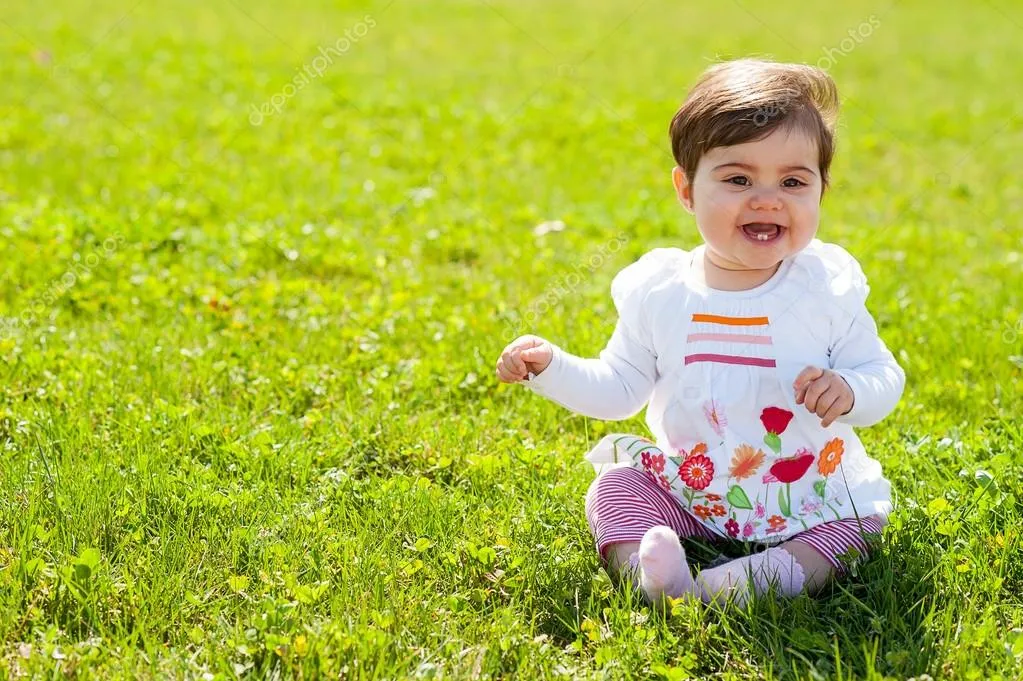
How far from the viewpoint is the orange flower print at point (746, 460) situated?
3154 mm

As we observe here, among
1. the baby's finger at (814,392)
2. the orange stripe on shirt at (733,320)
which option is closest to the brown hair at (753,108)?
the orange stripe on shirt at (733,320)

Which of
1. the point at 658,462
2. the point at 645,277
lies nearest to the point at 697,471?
the point at 658,462

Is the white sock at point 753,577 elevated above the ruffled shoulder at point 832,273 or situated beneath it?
situated beneath

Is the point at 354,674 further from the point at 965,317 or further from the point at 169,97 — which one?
the point at 169,97

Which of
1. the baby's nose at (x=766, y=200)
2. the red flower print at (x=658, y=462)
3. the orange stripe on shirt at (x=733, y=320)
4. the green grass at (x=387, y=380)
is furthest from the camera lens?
the red flower print at (x=658, y=462)

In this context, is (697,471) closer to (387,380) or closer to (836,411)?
(836,411)

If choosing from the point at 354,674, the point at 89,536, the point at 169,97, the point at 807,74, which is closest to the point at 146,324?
the point at 89,536

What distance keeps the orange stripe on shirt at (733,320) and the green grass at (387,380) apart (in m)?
0.72

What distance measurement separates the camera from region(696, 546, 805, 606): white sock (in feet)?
9.64

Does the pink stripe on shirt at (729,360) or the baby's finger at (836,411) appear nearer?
the baby's finger at (836,411)

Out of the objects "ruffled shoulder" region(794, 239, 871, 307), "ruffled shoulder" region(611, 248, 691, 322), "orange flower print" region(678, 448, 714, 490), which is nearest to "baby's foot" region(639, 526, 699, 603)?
"orange flower print" region(678, 448, 714, 490)

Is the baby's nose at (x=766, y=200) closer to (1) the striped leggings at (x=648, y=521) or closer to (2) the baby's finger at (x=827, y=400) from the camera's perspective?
(2) the baby's finger at (x=827, y=400)

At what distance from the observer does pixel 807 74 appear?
318 cm

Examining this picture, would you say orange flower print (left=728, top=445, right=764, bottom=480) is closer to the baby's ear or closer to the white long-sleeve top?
the white long-sleeve top
